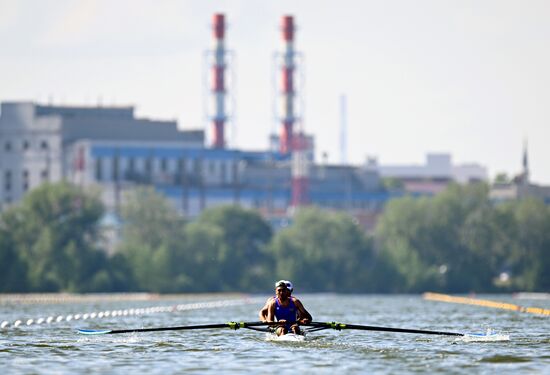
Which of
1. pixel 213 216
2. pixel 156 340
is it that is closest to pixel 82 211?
pixel 213 216

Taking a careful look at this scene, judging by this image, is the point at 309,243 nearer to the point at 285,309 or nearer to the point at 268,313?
the point at 268,313

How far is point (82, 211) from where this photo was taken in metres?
159

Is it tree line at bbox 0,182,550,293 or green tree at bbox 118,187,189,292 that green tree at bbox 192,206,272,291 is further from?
green tree at bbox 118,187,189,292

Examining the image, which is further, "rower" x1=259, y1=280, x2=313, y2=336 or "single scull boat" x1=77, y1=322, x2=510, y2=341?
"rower" x1=259, y1=280, x2=313, y2=336

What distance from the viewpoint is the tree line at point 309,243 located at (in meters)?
157

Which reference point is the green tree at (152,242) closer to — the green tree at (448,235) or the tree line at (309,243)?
the tree line at (309,243)

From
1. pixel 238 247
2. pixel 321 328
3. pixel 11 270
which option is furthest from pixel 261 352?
pixel 238 247

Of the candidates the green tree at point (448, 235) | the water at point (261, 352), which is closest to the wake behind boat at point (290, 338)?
the water at point (261, 352)

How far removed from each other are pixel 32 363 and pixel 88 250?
105 meters

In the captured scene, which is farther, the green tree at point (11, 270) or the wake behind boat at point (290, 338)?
the green tree at point (11, 270)

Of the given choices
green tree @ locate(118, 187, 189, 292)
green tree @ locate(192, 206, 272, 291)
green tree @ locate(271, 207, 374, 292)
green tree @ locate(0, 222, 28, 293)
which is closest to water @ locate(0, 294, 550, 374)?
green tree @ locate(0, 222, 28, 293)

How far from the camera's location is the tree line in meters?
157

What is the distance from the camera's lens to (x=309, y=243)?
561ft

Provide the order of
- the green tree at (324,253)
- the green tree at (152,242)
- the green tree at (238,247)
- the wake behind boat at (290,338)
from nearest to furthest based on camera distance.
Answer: the wake behind boat at (290,338), the green tree at (152,242), the green tree at (238,247), the green tree at (324,253)
